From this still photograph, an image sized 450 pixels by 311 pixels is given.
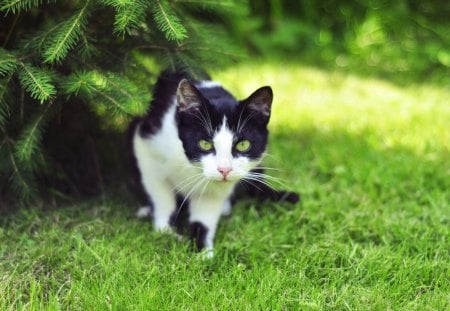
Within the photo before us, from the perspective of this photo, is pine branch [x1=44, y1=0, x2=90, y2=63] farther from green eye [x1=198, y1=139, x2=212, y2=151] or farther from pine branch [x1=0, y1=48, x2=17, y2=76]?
green eye [x1=198, y1=139, x2=212, y2=151]

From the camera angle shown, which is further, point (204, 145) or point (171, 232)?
point (171, 232)

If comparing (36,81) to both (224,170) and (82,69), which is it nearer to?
(82,69)

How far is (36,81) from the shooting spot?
2240 millimetres

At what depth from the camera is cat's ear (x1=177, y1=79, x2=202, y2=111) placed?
231cm

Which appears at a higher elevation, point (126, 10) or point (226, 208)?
point (126, 10)

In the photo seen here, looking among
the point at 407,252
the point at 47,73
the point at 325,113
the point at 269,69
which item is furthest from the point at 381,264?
the point at 269,69

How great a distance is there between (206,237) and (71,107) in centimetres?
94

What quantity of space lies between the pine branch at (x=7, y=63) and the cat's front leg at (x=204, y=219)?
96cm

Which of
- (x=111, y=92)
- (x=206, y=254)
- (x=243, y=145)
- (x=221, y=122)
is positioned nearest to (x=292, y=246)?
(x=206, y=254)

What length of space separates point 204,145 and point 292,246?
60 centimetres

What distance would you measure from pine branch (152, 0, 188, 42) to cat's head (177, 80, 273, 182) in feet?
0.62

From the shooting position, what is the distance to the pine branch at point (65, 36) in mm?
2225

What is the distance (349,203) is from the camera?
2.96 m

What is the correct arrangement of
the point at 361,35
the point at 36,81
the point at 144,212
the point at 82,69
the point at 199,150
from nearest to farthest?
the point at 36,81 < the point at 199,150 < the point at 82,69 < the point at 144,212 < the point at 361,35
